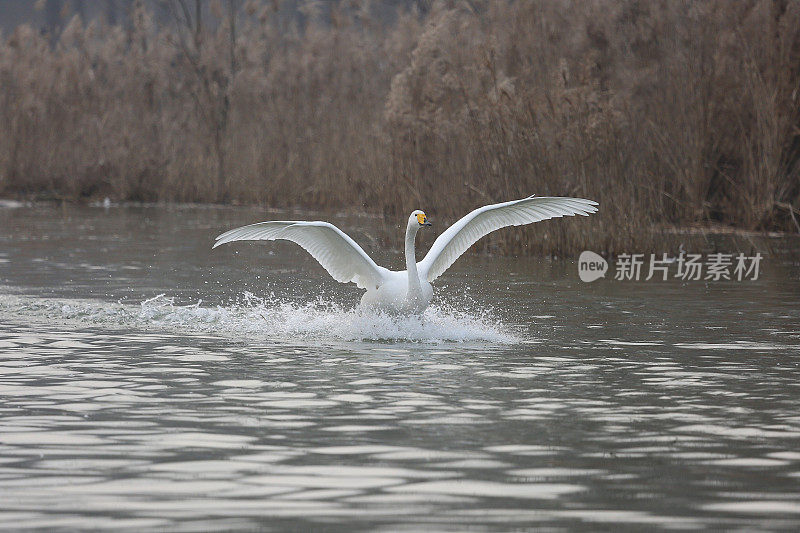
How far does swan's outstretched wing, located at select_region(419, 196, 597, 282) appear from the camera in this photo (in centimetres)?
1155

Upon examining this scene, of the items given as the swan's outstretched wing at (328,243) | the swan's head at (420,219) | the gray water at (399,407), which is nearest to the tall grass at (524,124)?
the gray water at (399,407)

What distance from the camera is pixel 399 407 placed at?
24.9 feet

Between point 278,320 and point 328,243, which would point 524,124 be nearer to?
point 328,243

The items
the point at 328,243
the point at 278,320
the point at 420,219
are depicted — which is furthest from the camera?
the point at 278,320

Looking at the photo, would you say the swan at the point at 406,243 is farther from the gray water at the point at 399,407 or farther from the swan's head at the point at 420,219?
the gray water at the point at 399,407

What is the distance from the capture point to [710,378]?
8703 mm

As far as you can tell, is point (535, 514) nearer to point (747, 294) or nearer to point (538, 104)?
point (747, 294)

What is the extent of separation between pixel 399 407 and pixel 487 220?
454 cm

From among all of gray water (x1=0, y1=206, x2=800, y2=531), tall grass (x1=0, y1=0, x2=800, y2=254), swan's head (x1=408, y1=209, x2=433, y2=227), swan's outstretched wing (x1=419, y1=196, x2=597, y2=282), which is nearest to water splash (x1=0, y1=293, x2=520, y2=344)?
gray water (x1=0, y1=206, x2=800, y2=531)

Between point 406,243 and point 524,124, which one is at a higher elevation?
point 524,124

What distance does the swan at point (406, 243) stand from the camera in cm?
1091

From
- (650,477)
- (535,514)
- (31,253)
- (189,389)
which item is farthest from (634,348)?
(31,253)

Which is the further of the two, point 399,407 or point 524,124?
point 524,124

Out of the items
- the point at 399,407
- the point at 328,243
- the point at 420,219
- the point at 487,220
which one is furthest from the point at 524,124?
the point at 399,407
